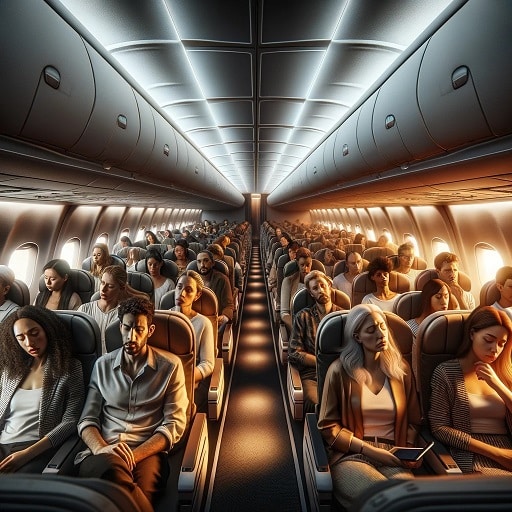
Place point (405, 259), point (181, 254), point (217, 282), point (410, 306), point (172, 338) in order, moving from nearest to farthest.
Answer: point (172, 338)
point (410, 306)
point (217, 282)
point (405, 259)
point (181, 254)

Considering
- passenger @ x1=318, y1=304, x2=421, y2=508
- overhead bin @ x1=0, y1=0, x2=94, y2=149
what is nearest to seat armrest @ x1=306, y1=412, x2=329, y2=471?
passenger @ x1=318, y1=304, x2=421, y2=508

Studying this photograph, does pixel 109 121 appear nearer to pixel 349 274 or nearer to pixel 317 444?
pixel 317 444

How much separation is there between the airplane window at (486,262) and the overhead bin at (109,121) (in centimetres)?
613

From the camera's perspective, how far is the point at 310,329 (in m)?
3.62

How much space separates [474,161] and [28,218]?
6.98m

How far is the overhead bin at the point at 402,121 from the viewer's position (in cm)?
266

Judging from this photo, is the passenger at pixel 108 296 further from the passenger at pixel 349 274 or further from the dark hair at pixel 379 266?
the passenger at pixel 349 274

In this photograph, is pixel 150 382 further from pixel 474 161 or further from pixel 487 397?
pixel 474 161

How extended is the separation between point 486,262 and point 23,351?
7.23m

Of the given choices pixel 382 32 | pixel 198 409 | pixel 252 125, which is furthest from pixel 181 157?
pixel 198 409

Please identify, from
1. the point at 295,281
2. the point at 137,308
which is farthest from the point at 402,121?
the point at 295,281

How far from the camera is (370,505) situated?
0.62 m

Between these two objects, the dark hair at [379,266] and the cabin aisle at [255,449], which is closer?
the cabin aisle at [255,449]

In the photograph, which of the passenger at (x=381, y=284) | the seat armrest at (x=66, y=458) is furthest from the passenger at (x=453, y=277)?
the seat armrest at (x=66, y=458)
